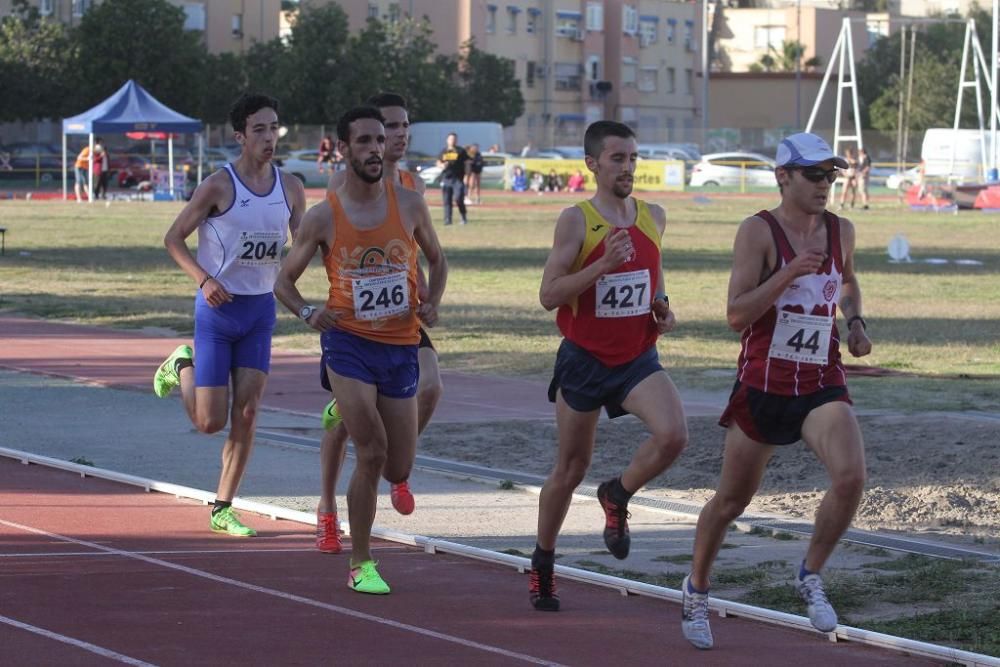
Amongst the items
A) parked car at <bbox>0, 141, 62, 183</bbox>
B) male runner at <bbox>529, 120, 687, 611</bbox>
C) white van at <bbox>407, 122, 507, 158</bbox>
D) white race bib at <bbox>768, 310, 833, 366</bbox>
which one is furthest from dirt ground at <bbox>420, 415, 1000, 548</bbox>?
white van at <bbox>407, 122, 507, 158</bbox>

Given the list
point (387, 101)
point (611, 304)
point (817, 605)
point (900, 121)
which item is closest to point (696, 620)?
point (817, 605)

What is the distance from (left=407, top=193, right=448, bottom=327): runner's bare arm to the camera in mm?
7719

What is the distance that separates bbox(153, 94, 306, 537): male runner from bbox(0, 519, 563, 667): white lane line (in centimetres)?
71

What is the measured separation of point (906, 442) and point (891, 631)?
4.13m

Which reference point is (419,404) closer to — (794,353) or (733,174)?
(794,353)

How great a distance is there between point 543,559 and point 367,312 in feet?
4.18

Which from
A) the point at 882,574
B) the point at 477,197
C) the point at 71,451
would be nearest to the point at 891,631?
the point at 882,574

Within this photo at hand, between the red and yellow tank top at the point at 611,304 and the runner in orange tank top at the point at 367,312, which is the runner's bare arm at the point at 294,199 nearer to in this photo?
the runner in orange tank top at the point at 367,312

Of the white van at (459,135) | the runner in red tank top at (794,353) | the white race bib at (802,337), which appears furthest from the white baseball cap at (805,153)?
the white van at (459,135)

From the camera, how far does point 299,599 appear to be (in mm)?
7523

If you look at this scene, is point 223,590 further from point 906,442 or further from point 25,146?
point 25,146

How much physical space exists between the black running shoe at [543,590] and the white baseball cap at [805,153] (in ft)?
6.53

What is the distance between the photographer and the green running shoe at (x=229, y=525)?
8.94m

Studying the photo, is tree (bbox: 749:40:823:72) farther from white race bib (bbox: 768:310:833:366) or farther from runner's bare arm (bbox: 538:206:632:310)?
white race bib (bbox: 768:310:833:366)
